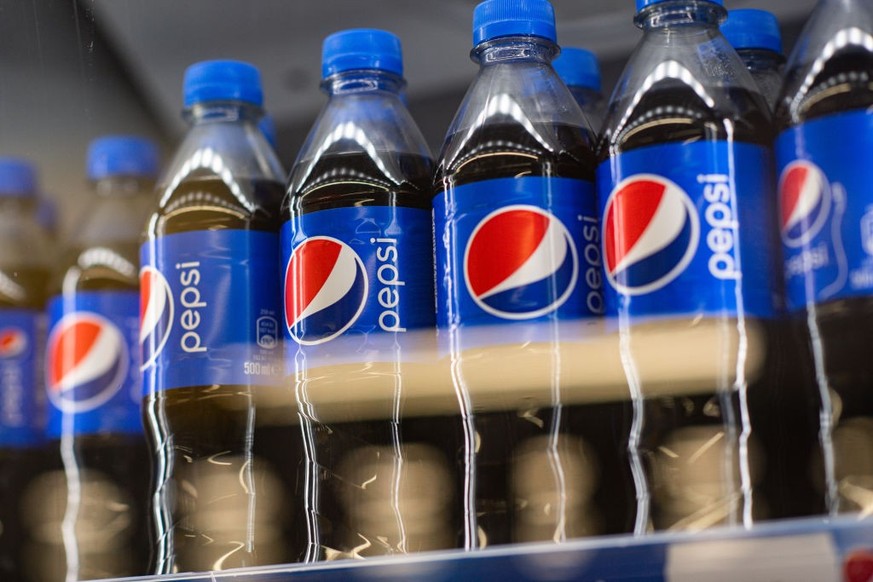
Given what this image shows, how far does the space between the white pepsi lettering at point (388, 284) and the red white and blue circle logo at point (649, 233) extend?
234 millimetres

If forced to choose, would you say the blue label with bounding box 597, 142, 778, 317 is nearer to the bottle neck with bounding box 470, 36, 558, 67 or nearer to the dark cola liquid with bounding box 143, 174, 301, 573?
the bottle neck with bounding box 470, 36, 558, 67

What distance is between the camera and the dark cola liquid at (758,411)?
113 cm

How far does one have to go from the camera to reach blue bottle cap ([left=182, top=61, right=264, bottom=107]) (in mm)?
1515

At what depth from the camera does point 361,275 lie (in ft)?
4.10

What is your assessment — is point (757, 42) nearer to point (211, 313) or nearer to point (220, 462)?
point (211, 313)

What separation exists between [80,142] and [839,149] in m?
1.04

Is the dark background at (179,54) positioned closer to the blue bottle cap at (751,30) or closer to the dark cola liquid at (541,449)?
the blue bottle cap at (751,30)

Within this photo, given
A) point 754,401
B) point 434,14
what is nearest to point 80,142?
point 434,14

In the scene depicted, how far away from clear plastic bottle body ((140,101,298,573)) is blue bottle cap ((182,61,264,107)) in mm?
56

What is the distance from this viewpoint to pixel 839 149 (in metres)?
1.04

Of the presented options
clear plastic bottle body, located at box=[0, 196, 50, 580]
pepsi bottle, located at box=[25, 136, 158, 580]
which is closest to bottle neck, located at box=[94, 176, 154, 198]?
pepsi bottle, located at box=[25, 136, 158, 580]

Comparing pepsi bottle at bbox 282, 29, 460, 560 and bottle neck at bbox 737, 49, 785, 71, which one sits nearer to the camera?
pepsi bottle at bbox 282, 29, 460, 560

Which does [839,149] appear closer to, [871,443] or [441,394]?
[871,443]

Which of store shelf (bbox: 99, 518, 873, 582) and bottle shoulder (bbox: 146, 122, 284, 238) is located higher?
bottle shoulder (bbox: 146, 122, 284, 238)
